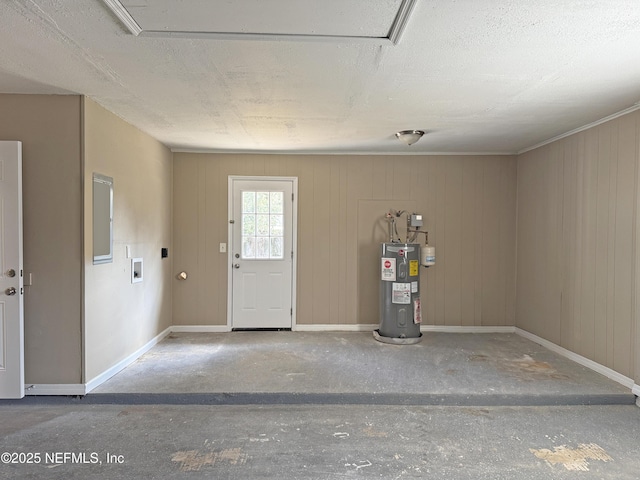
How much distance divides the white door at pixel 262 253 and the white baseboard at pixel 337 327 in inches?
7.4

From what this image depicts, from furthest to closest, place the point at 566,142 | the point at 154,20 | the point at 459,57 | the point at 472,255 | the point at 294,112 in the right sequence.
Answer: the point at 472,255, the point at 566,142, the point at 294,112, the point at 459,57, the point at 154,20

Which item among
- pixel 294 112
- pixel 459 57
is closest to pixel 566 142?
pixel 459 57

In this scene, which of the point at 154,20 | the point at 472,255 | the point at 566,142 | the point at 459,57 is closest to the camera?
the point at 154,20

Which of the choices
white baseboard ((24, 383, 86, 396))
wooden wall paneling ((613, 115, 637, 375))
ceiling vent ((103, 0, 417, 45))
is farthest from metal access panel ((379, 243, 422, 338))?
white baseboard ((24, 383, 86, 396))

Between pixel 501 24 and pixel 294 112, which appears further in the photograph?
pixel 294 112

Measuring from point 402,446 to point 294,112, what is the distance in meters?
2.74

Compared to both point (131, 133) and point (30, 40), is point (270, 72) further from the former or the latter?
point (131, 133)

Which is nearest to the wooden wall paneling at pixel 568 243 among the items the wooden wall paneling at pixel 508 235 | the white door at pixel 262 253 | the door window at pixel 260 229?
the wooden wall paneling at pixel 508 235

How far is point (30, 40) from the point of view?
2203 millimetres

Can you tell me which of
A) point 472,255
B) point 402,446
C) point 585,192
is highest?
point 585,192

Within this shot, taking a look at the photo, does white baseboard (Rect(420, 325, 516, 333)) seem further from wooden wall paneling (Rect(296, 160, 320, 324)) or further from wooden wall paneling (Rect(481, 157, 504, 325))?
wooden wall paneling (Rect(296, 160, 320, 324))

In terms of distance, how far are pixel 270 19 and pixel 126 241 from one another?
8.99 feet

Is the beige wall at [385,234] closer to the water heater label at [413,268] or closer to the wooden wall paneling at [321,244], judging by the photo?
the wooden wall paneling at [321,244]

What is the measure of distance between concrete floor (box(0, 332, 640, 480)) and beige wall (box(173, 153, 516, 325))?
1.09m
